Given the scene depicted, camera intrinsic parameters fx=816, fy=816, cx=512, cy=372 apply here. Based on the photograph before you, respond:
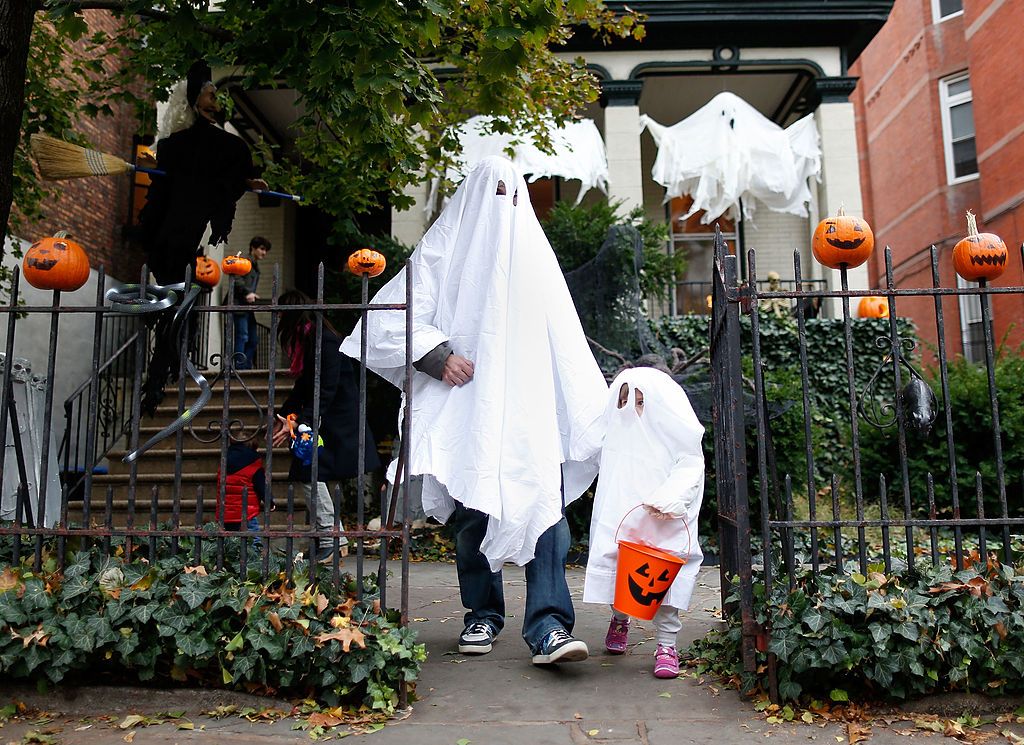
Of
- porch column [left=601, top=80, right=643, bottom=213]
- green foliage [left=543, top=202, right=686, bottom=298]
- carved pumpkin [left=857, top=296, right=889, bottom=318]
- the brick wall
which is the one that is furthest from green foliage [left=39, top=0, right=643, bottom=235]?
carved pumpkin [left=857, top=296, right=889, bottom=318]

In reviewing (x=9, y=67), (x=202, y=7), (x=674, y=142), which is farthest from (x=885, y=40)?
(x=9, y=67)

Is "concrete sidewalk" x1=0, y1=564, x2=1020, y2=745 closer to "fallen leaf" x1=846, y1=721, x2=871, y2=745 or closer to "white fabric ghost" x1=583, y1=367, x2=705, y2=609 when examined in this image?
"fallen leaf" x1=846, y1=721, x2=871, y2=745

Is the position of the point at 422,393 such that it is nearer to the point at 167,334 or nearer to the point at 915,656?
the point at 167,334

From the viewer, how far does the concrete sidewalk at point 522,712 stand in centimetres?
300

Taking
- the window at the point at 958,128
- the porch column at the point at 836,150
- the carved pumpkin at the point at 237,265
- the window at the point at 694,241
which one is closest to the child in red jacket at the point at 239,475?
the carved pumpkin at the point at 237,265

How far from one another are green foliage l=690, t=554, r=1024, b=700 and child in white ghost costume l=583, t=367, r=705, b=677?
1.61ft

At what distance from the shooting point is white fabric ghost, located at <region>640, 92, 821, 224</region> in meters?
11.9

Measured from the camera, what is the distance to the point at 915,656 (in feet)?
10.2

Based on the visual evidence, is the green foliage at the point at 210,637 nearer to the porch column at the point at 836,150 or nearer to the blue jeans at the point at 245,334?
the blue jeans at the point at 245,334

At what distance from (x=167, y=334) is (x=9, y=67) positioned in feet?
5.07

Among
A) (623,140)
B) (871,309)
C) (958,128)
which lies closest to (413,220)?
(623,140)

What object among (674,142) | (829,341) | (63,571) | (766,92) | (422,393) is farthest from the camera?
(766,92)

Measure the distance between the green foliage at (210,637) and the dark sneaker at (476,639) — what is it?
0.77 meters

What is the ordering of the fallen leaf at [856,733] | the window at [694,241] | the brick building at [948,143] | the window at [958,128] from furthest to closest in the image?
the window at [958,128] < the brick building at [948,143] < the window at [694,241] < the fallen leaf at [856,733]
